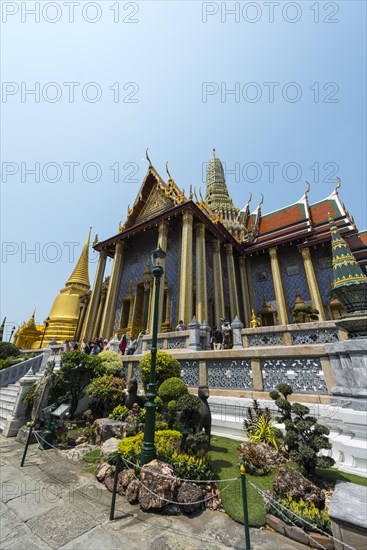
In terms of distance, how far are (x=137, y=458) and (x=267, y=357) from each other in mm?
3414

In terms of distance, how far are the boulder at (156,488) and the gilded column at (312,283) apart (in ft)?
49.3

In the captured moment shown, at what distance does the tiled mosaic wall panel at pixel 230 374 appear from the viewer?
6152 mm

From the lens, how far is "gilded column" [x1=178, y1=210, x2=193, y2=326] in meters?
13.2

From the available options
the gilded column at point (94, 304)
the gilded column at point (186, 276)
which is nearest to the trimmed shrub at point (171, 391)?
the gilded column at point (186, 276)

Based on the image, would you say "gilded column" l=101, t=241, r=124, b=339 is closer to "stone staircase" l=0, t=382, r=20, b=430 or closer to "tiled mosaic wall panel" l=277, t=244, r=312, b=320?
"stone staircase" l=0, t=382, r=20, b=430

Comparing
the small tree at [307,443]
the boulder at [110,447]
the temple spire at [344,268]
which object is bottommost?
the boulder at [110,447]

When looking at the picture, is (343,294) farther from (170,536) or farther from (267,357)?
(170,536)

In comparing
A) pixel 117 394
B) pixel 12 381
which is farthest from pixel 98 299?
pixel 117 394

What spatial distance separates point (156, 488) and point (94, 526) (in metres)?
0.77

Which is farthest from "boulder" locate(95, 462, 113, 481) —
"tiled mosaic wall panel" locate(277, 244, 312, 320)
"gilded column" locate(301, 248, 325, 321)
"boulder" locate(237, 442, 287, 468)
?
A: "tiled mosaic wall panel" locate(277, 244, 312, 320)

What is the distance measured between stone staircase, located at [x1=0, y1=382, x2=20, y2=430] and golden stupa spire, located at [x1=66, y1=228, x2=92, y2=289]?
64.3ft

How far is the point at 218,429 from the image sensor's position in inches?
236

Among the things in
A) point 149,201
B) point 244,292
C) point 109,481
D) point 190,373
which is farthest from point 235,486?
point 149,201

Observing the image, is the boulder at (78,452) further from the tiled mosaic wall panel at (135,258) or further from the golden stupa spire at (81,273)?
the golden stupa spire at (81,273)
